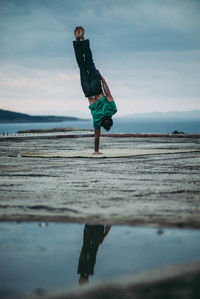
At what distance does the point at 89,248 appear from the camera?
285 centimetres

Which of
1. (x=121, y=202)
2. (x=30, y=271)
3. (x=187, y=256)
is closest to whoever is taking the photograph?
(x=30, y=271)

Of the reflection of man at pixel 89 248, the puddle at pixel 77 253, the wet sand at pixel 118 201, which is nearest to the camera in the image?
the wet sand at pixel 118 201

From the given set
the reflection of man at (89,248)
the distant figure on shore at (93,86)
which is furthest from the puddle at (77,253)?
the distant figure on shore at (93,86)

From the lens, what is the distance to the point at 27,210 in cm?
389

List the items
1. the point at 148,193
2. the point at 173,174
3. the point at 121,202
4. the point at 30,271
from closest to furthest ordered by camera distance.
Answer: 1. the point at 30,271
2. the point at 121,202
3. the point at 148,193
4. the point at 173,174

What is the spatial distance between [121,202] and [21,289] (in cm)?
222

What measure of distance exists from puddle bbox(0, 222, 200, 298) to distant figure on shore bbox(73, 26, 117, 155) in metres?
6.81

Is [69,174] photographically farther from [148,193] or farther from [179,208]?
[179,208]

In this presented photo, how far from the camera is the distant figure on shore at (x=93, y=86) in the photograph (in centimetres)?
983

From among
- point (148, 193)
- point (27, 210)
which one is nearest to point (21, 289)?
point (27, 210)

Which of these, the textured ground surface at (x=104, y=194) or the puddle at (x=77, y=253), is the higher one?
the textured ground surface at (x=104, y=194)

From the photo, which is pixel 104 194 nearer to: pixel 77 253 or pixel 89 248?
pixel 89 248

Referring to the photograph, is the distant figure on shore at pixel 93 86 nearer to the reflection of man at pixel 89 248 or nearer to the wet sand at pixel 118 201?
the wet sand at pixel 118 201

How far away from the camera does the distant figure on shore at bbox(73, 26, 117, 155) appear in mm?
9828
